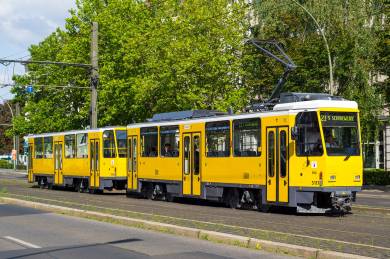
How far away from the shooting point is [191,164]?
82.5 feet

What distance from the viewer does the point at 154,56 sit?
4075 cm

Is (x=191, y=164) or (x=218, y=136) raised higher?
(x=218, y=136)

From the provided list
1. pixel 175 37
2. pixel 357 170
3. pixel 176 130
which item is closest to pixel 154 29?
pixel 175 37

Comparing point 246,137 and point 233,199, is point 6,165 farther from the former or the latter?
point 246,137

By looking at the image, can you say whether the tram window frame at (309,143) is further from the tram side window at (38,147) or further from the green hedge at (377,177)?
the tram side window at (38,147)

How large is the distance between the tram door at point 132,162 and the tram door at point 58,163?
8589 millimetres

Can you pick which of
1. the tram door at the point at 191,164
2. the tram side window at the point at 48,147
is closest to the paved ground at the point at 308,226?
the tram door at the point at 191,164

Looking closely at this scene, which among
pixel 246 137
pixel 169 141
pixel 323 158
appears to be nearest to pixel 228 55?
pixel 169 141

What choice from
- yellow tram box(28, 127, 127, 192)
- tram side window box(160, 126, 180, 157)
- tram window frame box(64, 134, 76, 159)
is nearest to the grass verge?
tram side window box(160, 126, 180, 157)

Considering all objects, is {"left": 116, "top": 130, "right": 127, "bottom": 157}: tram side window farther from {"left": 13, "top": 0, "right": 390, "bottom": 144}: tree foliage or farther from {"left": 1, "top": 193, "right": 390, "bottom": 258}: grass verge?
{"left": 1, "top": 193, "right": 390, "bottom": 258}: grass verge

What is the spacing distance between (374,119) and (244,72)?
743 cm

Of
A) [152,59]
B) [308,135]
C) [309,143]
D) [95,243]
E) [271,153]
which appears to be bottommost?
[95,243]

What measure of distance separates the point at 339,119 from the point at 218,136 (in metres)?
4.66

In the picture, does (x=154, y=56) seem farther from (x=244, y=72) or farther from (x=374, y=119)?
(x=374, y=119)
